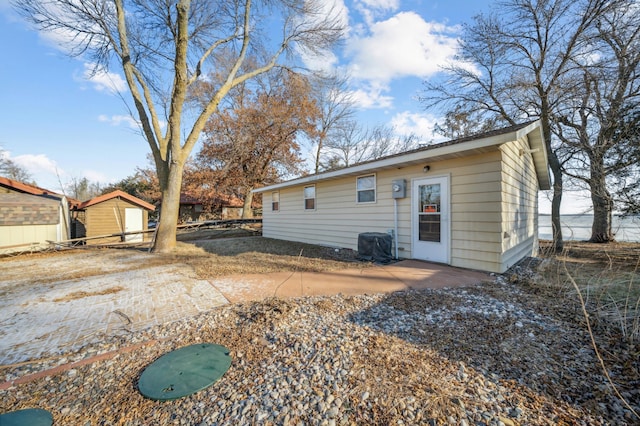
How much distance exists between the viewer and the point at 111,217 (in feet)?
37.7

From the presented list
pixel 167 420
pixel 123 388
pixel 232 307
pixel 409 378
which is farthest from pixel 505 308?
pixel 123 388

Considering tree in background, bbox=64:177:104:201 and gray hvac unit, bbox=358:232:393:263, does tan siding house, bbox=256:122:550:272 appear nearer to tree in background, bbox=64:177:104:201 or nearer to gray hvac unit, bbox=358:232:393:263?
gray hvac unit, bbox=358:232:393:263

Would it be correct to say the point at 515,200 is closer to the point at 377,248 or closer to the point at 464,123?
the point at 377,248

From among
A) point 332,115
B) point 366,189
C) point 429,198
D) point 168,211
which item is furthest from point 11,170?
point 429,198

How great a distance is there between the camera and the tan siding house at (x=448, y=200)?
473cm

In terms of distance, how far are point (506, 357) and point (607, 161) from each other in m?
8.23

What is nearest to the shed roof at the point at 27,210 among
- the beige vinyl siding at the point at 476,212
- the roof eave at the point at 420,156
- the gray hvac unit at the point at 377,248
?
the roof eave at the point at 420,156

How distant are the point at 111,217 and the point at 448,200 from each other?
13.6m

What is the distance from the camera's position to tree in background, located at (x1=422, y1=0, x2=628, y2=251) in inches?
335

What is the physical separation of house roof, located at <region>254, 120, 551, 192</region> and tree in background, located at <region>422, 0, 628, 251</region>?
2634 mm

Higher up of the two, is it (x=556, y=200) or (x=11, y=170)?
(x=11, y=170)

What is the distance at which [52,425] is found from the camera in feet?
4.89

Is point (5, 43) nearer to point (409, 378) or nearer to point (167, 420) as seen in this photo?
point (167, 420)

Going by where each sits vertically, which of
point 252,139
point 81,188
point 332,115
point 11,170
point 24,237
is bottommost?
point 24,237
